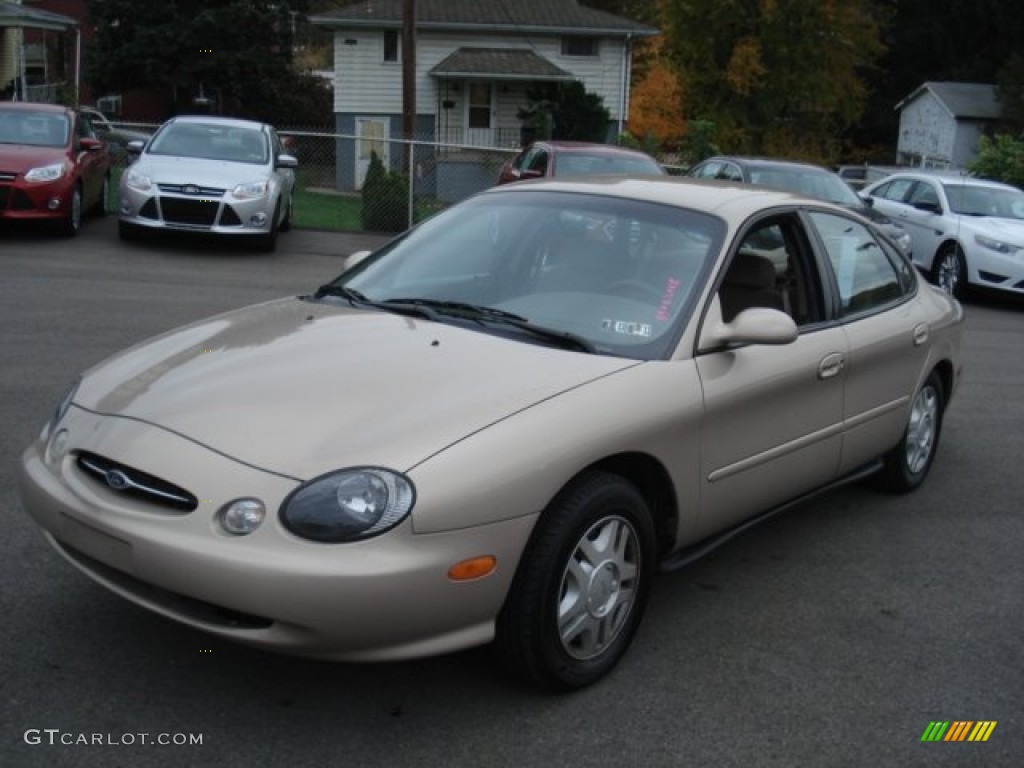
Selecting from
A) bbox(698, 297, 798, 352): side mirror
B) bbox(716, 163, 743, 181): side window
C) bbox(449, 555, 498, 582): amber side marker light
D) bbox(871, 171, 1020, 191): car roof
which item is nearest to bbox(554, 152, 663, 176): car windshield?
bbox(716, 163, 743, 181): side window

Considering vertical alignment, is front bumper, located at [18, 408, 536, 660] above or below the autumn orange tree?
below

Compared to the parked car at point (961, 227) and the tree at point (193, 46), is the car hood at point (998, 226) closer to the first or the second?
the parked car at point (961, 227)

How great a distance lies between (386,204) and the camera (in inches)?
709

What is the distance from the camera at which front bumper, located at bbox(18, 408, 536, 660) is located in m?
3.03

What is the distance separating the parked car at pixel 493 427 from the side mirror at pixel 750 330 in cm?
1

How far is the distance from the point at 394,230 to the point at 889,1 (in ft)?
181

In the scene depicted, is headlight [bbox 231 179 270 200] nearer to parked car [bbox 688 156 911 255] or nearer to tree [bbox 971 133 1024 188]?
parked car [bbox 688 156 911 255]

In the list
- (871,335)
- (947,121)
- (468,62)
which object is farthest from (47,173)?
(947,121)

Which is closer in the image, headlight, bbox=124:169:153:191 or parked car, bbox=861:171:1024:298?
headlight, bbox=124:169:153:191

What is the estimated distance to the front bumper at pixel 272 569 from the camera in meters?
3.03

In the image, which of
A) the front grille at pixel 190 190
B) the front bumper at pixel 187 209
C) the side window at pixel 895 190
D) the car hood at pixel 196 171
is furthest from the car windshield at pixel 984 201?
the front grille at pixel 190 190

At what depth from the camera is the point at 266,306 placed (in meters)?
4.68

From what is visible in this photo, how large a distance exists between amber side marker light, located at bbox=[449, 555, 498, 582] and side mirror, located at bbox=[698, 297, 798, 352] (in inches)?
50.7

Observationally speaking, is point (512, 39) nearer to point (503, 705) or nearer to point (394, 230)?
point (394, 230)
